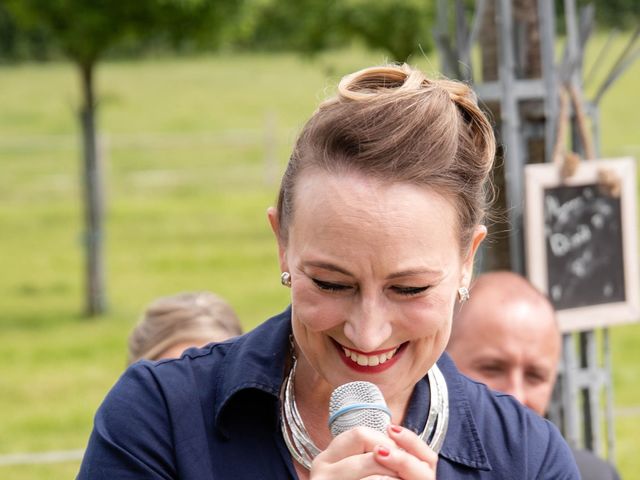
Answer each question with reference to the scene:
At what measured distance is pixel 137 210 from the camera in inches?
844

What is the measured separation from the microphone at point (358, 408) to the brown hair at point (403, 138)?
11.7 inches

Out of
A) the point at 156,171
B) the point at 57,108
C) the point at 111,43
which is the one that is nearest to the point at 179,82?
the point at 57,108

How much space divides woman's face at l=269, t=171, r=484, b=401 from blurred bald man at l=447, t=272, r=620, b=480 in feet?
5.42

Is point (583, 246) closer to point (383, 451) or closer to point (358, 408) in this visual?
point (358, 408)

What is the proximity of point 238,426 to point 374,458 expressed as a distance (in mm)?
394

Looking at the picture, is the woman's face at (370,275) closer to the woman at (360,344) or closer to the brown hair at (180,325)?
the woman at (360,344)

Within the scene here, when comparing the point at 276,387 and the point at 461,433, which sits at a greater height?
the point at 276,387

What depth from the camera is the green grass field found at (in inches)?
406

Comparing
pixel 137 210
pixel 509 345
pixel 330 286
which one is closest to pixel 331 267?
pixel 330 286

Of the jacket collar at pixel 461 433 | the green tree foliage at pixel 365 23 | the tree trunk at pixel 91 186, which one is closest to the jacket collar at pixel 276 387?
the jacket collar at pixel 461 433

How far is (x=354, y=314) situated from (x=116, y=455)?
1.51 feet

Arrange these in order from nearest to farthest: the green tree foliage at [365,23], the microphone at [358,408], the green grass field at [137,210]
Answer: the microphone at [358,408] < the green grass field at [137,210] < the green tree foliage at [365,23]

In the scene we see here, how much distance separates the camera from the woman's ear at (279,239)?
2.13m

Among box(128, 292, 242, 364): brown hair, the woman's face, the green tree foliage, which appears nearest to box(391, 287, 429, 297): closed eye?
the woman's face
